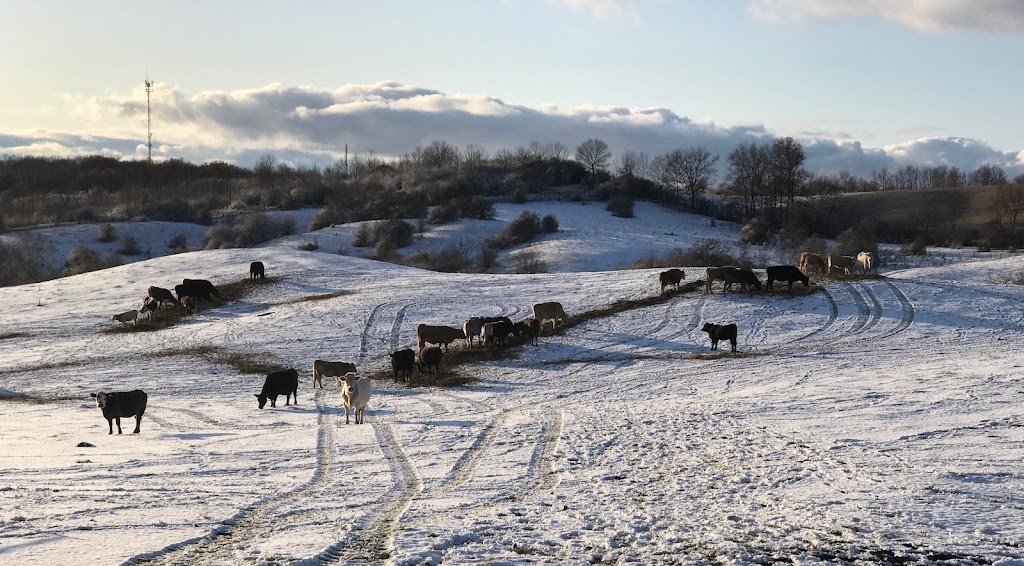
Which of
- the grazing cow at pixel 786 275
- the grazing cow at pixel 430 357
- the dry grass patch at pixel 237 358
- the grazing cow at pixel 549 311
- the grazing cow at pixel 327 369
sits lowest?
the dry grass patch at pixel 237 358

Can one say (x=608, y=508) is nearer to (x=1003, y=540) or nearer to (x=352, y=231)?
(x=1003, y=540)

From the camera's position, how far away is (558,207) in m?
97.1

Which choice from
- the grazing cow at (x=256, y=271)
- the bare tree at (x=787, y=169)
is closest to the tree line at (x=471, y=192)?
the bare tree at (x=787, y=169)

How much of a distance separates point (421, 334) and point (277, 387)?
840 centimetres

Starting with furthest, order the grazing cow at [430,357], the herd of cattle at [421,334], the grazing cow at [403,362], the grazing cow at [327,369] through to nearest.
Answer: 1. the grazing cow at [430,357]
2. the grazing cow at [403,362]
3. the grazing cow at [327,369]
4. the herd of cattle at [421,334]

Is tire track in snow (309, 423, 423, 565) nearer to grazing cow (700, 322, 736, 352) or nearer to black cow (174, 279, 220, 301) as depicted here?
grazing cow (700, 322, 736, 352)

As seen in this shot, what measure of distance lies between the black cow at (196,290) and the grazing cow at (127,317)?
2.42 metres

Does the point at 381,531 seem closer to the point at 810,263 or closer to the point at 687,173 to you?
the point at 810,263

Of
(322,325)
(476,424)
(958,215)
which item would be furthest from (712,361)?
(958,215)

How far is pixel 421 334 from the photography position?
32000 mm

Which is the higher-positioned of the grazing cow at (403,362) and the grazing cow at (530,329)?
the grazing cow at (530,329)

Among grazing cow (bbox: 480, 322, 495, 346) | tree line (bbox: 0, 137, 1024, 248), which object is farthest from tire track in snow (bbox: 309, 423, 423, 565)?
tree line (bbox: 0, 137, 1024, 248)

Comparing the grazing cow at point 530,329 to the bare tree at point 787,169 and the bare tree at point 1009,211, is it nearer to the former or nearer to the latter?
the bare tree at point 1009,211

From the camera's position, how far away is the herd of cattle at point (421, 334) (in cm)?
2095
